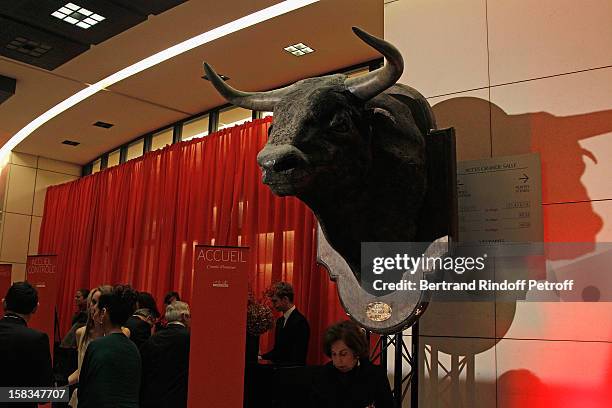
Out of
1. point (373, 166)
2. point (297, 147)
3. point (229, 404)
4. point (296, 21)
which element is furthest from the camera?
point (296, 21)

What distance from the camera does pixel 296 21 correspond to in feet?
16.6

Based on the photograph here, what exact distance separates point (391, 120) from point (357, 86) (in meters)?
0.17

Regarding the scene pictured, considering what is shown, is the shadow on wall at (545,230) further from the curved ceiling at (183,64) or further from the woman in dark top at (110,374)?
the curved ceiling at (183,64)

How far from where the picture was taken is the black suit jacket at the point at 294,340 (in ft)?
17.0

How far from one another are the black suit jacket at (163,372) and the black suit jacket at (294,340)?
132cm

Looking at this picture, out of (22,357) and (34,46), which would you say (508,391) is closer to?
(22,357)

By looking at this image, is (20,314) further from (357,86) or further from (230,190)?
(230,190)

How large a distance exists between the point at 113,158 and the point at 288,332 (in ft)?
18.2

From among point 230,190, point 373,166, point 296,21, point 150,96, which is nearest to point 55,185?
point 150,96

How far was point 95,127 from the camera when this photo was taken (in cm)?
814

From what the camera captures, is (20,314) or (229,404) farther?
(229,404)

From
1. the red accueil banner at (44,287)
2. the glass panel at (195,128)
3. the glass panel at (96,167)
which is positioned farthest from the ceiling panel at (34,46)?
the glass panel at (96,167)

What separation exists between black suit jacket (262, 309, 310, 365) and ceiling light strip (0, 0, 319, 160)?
8.22ft

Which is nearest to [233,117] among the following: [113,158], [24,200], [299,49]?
[299,49]
